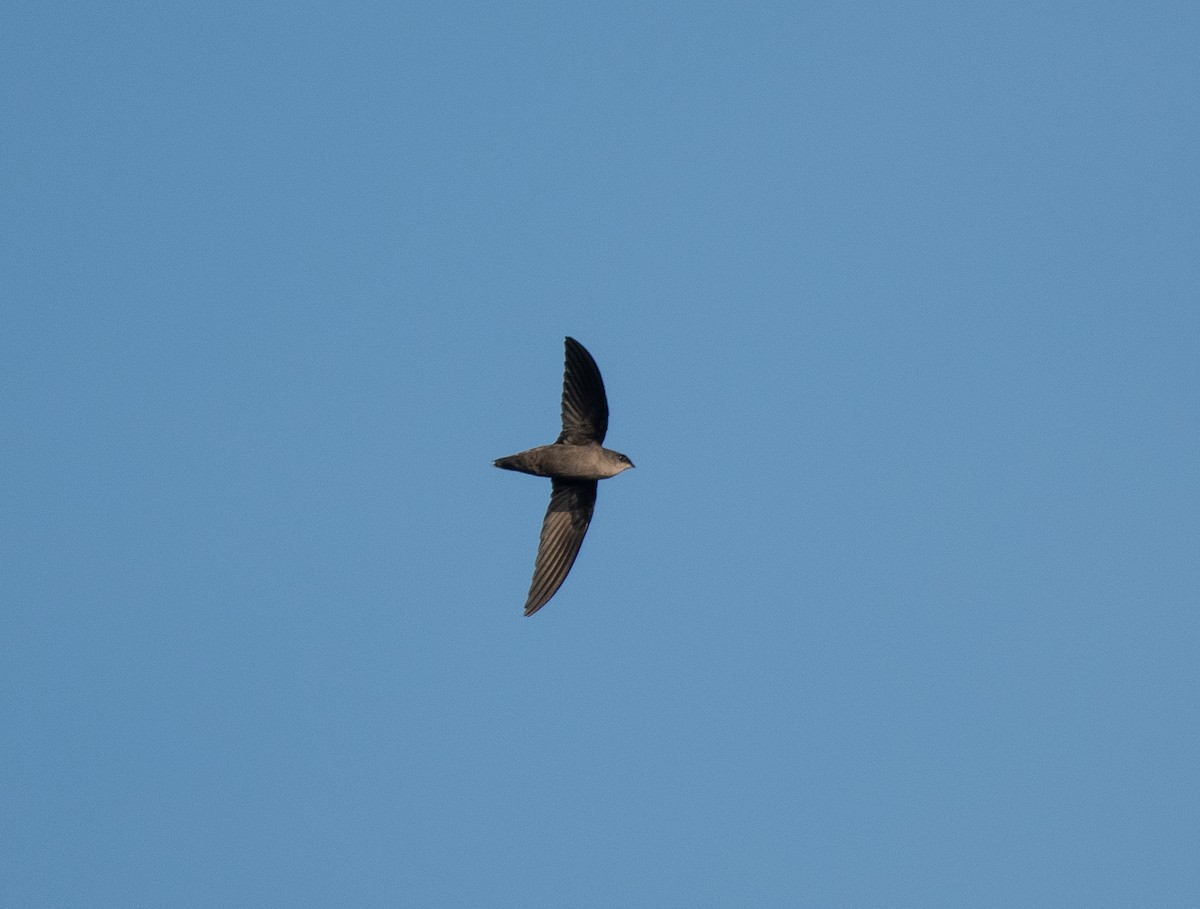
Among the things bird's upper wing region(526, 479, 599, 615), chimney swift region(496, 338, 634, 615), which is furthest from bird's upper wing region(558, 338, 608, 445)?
bird's upper wing region(526, 479, 599, 615)

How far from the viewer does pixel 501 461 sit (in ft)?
115

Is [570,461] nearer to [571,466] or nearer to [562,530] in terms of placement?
[571,466]

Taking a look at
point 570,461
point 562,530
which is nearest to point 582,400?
point 570,461

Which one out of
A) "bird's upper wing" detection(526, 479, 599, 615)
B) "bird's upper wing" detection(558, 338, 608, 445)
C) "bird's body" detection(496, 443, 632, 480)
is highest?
"bird's upper wing" detection(558, 338, 608, 445)

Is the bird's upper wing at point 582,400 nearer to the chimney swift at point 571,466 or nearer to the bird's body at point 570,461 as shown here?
the chimney swift at point 571,466

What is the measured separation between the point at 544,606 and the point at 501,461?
109 inches

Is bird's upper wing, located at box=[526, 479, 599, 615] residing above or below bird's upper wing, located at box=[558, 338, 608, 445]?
below

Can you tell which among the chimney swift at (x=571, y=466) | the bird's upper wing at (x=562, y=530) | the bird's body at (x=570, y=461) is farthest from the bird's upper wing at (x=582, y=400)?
the bird's upper wing at (x=562, y=530)

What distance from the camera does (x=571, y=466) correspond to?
115 feet

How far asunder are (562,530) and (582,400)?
107 inches

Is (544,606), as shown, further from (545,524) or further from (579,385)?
(579,385)

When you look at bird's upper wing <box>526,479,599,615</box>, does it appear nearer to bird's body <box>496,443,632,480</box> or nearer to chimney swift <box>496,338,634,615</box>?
chimney swift <box>496,338,634,615</box>

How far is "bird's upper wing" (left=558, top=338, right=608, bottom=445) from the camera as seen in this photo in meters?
34.4

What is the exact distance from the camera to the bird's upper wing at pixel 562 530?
3578 centimetres
